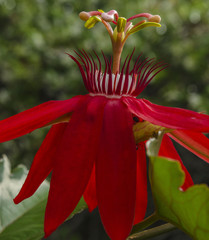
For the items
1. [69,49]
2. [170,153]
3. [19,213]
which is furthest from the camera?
[69,49]

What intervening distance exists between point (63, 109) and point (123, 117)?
2.5 inches

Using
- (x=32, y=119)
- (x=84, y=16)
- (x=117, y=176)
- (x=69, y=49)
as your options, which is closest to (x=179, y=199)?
(x=117, y=176)

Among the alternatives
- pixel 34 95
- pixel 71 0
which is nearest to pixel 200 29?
pixel 71 0

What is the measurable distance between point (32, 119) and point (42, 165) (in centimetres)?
5

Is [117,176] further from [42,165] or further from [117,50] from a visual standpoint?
[117,50]

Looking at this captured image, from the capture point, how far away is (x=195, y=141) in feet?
1.48

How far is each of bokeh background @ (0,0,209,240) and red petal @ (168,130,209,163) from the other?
177cm

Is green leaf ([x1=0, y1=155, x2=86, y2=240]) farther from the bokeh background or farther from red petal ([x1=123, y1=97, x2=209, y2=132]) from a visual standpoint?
the bokeh background

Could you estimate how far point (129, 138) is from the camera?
1.34 ft

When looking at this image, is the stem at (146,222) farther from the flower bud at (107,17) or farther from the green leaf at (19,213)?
the flower bud at (107,17)

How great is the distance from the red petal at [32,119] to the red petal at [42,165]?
0.09 feet

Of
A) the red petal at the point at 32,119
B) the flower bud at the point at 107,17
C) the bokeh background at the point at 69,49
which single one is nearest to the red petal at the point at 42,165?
the red petal at the point at 32,119

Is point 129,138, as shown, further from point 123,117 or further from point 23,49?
point 23,49

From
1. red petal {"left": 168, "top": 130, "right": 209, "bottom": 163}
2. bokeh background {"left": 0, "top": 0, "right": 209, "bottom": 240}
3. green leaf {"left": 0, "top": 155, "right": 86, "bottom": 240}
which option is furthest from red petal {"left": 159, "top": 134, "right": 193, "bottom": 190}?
bokeh background {"left": 0, "top": 0, "right": 209, "bottom": 240}
